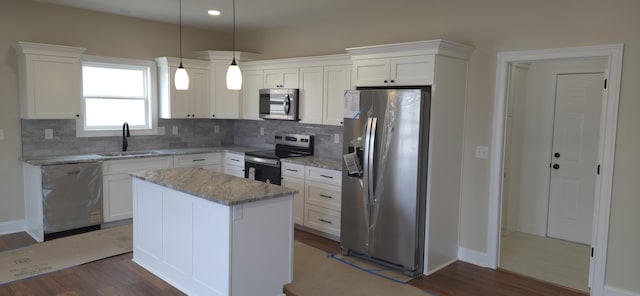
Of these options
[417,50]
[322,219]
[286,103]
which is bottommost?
[322,219]

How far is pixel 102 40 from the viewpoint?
17.7ft

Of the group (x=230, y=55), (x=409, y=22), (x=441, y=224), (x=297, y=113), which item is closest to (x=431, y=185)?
(x=441, y=224)

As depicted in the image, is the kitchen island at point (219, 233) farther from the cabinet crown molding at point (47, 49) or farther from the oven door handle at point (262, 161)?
the cabinet crown molding at point (47, 49)

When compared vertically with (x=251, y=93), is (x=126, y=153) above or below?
below

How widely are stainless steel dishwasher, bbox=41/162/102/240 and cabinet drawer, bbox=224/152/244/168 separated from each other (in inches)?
66.6

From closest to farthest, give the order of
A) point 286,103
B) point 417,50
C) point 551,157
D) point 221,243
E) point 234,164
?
point 221,243 → point 417,50 → point 551,157 → point 286,103 → point 234,164

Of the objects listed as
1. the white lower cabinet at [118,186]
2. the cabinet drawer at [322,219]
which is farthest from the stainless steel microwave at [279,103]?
the white lower cabinet at [118,186]

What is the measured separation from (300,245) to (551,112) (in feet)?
10.8

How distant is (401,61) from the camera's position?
13.0 feet

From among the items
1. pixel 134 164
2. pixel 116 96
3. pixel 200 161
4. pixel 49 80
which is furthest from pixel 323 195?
pixel 49 80

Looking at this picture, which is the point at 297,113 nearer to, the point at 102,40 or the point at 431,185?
the point at 431,185

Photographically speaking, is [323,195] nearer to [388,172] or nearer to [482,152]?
[388,172]

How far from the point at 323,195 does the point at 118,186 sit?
7.97 ft

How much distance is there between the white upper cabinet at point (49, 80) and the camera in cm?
462
